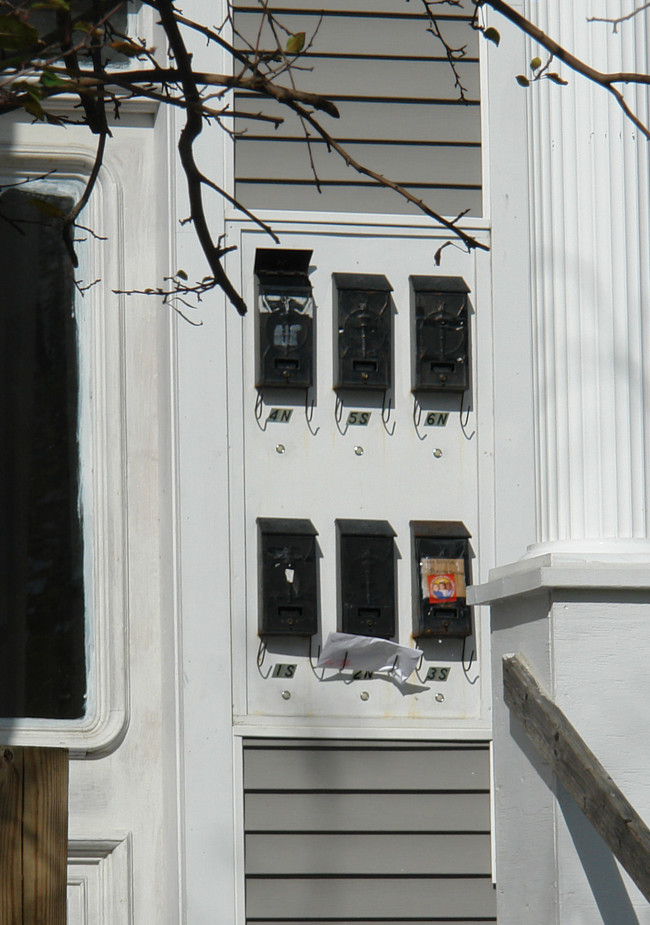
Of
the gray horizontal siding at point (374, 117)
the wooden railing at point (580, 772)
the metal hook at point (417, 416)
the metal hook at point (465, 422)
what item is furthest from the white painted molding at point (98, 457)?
the wooden railing at point (580, 772)

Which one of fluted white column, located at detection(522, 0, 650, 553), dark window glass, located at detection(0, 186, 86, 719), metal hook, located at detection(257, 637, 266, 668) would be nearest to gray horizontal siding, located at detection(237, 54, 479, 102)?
dark window glass, located at detection(0, 186, 86, 719)

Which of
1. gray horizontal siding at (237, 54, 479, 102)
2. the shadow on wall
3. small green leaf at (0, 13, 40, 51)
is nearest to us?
small green leaf at (0, 13, 40, 51)

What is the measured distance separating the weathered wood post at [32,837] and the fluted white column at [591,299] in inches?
69.5

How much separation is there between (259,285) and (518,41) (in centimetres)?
133

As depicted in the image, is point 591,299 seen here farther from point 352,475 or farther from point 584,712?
point 352,475

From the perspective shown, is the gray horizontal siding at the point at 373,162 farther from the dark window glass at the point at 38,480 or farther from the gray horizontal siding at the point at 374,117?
the dark window glass at the point at 38,480

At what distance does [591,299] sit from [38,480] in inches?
80.1

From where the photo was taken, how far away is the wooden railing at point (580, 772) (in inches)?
115

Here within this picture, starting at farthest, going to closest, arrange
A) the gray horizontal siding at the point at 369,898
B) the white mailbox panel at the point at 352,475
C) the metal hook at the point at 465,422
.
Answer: the metal hook at the point at 465,422
the white mailbox panel at the point at 352,475
the gray horizontal siding at the point at 369,898

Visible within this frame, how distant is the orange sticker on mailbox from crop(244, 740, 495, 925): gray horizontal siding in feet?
1.62

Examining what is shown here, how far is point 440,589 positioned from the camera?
4.70 meters

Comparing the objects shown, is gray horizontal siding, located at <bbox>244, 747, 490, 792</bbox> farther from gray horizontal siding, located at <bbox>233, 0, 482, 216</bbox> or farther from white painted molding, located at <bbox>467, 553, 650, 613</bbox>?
gray horizontal siding, located at <bbox>233, 0, 482, 216</bbox>

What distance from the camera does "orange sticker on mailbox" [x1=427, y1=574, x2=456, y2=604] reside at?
15.4ft

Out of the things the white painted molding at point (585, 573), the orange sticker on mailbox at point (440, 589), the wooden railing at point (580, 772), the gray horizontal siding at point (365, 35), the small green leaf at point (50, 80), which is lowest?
the wooden railing at point (580, 772)
